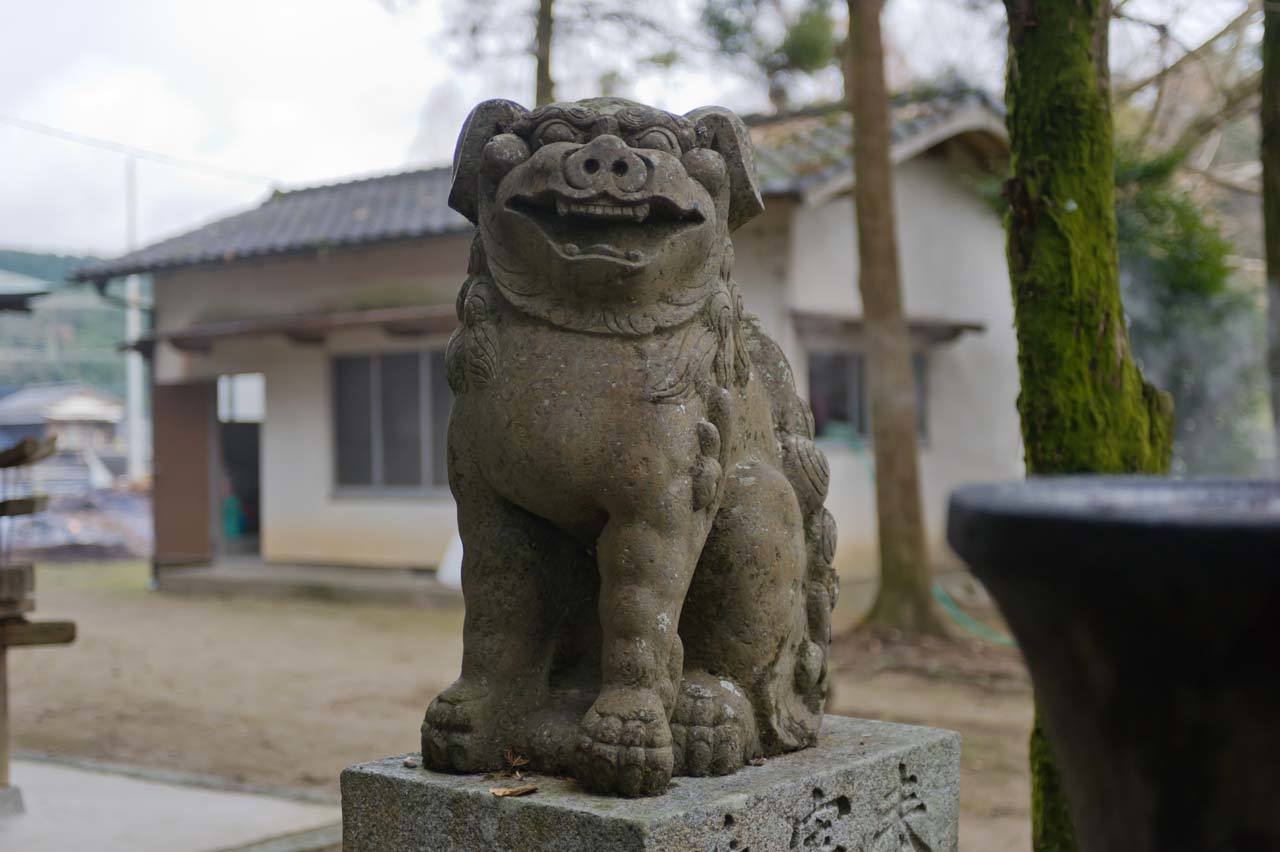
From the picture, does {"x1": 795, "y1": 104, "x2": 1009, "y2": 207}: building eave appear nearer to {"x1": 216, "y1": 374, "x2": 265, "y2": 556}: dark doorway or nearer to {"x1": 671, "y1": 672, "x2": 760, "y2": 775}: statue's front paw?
{"x1": 671, "y1": 672, "x2": 760, "y2": 775}: statue's front paw

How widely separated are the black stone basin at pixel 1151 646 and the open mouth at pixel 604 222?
142 cm

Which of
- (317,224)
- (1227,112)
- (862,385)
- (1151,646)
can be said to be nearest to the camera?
(1151,646)

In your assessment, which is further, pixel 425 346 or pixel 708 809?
pixel 425 346

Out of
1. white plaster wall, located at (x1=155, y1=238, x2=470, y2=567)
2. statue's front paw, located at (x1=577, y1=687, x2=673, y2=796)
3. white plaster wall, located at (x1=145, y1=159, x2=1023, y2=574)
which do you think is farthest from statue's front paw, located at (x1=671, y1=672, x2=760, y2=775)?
white plaster wall, located at (x1=155, y1=238, x2=470, y2=567)

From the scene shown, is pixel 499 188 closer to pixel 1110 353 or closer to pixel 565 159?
pixel 565 159

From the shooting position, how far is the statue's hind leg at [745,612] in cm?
248

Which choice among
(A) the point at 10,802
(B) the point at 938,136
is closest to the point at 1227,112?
(B) the point at 938,136

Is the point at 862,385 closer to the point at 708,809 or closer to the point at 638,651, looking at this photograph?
the point at 638,651

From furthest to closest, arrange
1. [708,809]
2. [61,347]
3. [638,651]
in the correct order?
[61,347] → [638,651] → [708,809]

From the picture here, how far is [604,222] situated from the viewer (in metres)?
2.38

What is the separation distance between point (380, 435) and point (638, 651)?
9689 millimetres

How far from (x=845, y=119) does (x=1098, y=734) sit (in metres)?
10.8

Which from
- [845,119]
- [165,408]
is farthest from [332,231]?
[845,119]

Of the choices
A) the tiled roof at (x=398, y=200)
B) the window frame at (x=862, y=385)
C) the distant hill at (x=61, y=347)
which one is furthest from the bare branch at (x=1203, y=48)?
the distant hill at (x=61, y=347)
